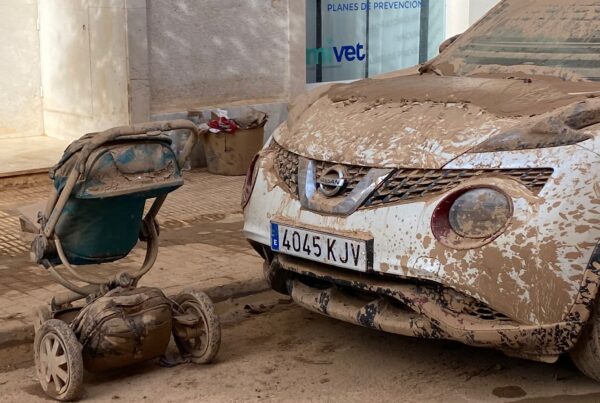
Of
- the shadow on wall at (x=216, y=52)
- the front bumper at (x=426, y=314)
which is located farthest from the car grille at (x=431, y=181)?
the shadow on wall at (x=216, y=52)

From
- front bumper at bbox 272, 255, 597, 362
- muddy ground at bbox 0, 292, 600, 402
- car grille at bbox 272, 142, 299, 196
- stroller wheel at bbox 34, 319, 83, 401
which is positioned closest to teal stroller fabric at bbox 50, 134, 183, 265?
stroller wheel at bbox 34, 319, 83, 401

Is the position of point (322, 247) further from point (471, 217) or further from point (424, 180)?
point (471, 217)

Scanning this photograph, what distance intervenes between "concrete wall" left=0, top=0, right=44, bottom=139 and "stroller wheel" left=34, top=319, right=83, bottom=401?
20.8 feet

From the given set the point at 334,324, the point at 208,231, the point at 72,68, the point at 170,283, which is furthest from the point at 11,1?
the point at 334,324

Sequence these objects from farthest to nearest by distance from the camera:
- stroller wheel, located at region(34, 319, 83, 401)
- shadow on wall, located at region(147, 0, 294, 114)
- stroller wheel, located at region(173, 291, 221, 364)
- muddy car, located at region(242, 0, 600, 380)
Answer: shadow on wall, located at region(147, 0, 294, 114), stroller wheel, located at region(173, 291, 221, 364), stroller wheel, located at region(34, 319, 83, 401), muddy car, located at region(242, 0, 600, 380)

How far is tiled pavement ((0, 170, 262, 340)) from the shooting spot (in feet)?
20.4

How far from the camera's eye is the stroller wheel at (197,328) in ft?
16.3

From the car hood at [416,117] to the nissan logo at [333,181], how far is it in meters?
0.05

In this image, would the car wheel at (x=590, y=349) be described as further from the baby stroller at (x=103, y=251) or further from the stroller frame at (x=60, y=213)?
the stroller frame at (x=60, y=213)

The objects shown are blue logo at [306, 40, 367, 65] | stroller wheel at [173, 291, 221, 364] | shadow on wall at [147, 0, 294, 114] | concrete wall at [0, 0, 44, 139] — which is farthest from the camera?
blue logo at [306, 40, 367, 65]

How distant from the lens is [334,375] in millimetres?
4957

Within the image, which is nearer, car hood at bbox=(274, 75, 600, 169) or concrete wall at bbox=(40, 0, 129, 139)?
car hood at bbox=(274, 75, 600, 169)

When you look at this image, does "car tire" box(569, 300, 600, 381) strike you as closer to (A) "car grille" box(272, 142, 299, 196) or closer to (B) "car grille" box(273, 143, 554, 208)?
(B) "car grille" box(273, 143, 554, 208)

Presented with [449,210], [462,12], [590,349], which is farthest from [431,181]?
[462,12]
